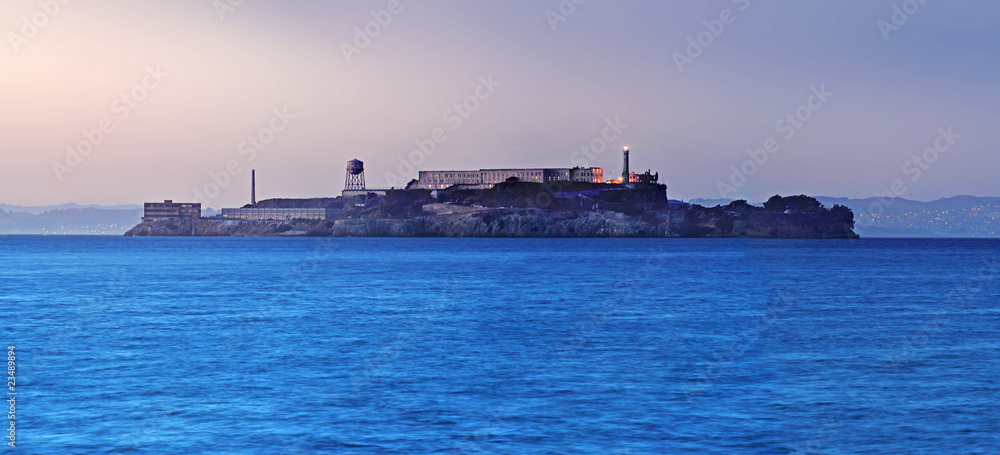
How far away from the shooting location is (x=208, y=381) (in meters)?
26.1

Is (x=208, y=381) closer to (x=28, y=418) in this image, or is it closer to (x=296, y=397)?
(x=296, y=397)

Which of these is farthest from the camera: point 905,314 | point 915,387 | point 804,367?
point 905,314

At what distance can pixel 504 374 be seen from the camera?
27344mm

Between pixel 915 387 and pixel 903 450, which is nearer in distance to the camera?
pixel 903 450

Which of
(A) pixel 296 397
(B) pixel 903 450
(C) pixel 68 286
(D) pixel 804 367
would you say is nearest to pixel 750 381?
(D) pixel 804 367

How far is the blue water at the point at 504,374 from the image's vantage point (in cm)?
1938

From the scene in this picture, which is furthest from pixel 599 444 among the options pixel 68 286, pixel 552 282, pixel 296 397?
pixel 68 286

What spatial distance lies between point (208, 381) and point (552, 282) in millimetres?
51996

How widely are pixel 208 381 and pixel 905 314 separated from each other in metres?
37.6

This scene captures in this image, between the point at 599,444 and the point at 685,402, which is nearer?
the point at 599,444

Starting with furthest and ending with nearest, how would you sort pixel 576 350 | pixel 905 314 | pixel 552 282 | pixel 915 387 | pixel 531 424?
1. pixel 552 282
2. pixel 905 314
3. pixel 576 350
4. pixel 915 387
5. pixel 531 424

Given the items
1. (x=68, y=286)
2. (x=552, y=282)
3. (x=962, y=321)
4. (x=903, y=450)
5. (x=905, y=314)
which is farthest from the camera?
(x=552, y=282)

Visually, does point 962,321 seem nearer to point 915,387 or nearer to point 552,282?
point 915,387

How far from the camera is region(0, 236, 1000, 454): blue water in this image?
1938 centimetres
